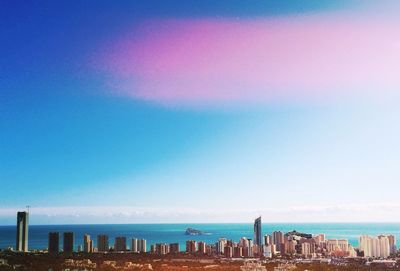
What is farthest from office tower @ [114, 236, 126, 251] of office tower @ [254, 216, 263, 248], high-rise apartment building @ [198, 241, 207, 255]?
office tower @ [254, 216, 263, 248]

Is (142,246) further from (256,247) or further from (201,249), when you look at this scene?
(256,247)

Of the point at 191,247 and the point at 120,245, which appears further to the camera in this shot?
the point at 120,245

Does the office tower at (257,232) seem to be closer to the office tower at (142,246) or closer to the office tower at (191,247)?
the office tower at (191,247)

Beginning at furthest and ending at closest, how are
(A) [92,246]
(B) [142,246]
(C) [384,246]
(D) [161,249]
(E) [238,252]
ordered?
(A) [92,246]
(B) [142,246]
(D) [161,249]
(C) [384,246]
(E) [238,252]

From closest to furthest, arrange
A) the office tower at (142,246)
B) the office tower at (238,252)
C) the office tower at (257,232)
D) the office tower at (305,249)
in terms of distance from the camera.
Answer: the office tower at (238,252) → the office tower at (305,249) → the office tower at (142,246) → the office tower at (257,232)

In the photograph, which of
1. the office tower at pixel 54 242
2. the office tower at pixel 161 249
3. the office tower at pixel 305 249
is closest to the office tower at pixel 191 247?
the office tower at pixel 161 249

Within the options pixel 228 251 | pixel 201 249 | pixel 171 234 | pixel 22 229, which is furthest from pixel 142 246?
pixel 171 234

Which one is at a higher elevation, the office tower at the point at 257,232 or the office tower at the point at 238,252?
the office tower at the point at 257,232

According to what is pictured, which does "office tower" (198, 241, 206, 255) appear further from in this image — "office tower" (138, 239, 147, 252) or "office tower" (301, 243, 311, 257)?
"office tower" (301, 243, 311, 257)

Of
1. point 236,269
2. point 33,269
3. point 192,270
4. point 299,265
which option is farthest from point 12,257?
point 299,265
